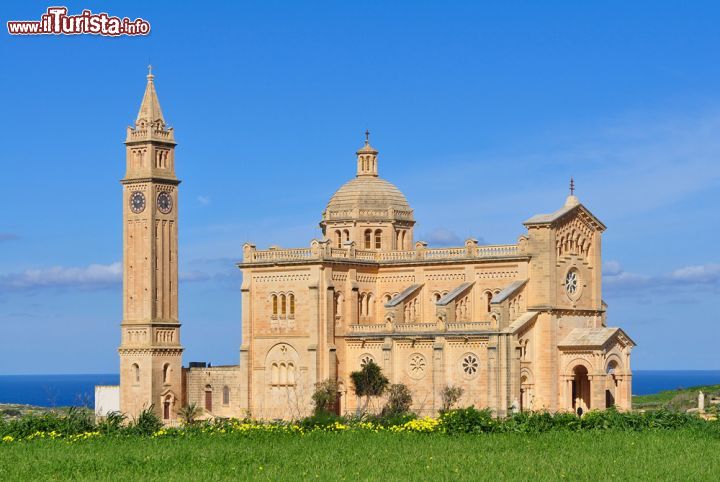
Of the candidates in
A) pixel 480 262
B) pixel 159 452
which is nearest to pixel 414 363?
pixel 480 262

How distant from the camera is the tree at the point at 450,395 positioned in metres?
83.2

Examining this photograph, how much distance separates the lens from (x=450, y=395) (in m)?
83.4

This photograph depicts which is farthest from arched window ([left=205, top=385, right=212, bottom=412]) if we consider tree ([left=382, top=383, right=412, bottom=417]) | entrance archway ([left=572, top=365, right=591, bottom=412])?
entrance archway ([left=572, top=365, right=591, bottom=412])

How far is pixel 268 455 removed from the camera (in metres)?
50.0

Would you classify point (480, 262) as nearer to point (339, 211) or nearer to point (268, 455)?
point (339, 211)

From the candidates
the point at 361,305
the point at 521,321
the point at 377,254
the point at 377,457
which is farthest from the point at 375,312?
the point at 377,457

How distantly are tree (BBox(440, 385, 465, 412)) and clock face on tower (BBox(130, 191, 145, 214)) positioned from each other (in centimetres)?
2177

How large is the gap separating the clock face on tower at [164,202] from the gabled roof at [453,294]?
57.7ft

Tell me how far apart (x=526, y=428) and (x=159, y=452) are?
13.9 m

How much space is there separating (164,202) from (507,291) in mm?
22222

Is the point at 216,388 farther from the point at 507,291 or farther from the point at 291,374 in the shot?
the point at 507,291

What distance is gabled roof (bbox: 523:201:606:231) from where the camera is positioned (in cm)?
8412

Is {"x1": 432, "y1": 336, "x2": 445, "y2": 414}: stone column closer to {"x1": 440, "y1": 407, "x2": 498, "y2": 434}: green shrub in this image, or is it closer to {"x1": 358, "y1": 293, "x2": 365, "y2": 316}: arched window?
{"x1": 358, "y1": 293, "x2": 365, "y2": 316}: arched window

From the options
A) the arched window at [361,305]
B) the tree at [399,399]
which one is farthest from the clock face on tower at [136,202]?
the tree at [399,399]
